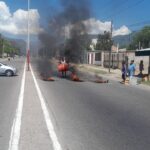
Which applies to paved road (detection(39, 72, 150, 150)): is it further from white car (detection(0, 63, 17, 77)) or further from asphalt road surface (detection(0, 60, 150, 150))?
white car (detection(0, 63, 17, 77))

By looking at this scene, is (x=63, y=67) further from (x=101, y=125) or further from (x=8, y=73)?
(x=101, y=125)

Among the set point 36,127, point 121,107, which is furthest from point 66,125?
point 121,107

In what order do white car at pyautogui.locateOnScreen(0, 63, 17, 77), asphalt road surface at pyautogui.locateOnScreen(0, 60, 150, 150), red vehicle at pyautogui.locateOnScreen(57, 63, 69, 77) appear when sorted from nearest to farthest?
1. asphalt road surface at pyautogui.locateOnScreen(0, 60, 150, 150)
2. red vehicle at pyautogui.locateOnScreen(57, 63, 69, 77)
3. white car at pyautogui.locateOnScreen(0, 63, 17, 77)

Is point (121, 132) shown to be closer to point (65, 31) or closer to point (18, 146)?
point (18, 146)

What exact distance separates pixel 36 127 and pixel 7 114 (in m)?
2.61

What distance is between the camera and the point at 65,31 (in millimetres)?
38125

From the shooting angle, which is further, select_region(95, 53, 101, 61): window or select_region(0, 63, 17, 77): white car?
select_region(95, 53, 101, 61): window

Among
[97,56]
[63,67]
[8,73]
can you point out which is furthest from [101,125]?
[97,56]

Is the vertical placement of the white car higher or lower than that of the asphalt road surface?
lower

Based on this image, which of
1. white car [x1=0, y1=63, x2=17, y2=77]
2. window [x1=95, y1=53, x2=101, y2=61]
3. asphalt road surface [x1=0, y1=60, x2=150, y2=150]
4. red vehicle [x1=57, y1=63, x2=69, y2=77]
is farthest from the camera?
window [x1=95, y1=53, x2=101, y2=61]

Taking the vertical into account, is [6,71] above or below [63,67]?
below

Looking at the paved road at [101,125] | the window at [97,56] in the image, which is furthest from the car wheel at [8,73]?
the window at [97,56]

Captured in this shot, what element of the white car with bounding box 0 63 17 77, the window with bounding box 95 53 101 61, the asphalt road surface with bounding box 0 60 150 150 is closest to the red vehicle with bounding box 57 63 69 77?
the white car with bounding box 0 63 17 77

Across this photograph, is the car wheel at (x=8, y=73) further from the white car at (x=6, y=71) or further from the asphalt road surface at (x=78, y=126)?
the asphalt road surface at (x=78, y=126)
